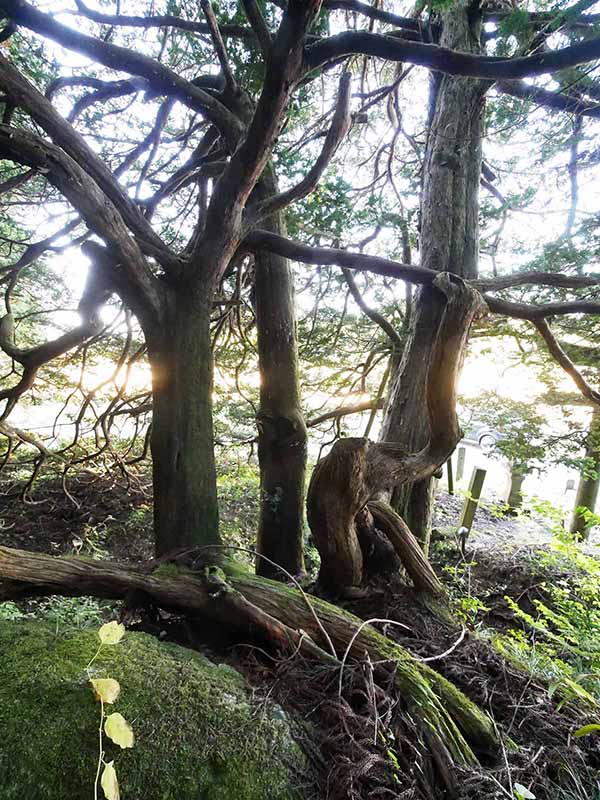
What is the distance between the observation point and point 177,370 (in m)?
2.17

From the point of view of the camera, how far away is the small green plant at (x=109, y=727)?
84cm

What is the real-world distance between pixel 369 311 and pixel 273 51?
2085 millimetres

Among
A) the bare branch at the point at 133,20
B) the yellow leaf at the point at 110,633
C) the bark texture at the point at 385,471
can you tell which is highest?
the bare branch at the point at 133,20

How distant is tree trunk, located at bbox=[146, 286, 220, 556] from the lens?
6.97ft

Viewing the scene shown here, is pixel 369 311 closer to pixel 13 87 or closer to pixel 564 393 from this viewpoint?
pixel 13 87

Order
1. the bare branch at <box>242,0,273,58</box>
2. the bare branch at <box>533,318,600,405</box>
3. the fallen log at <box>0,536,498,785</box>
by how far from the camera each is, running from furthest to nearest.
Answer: the bare branch at <box>533,318,600,405</box> < the bare branch at <box>242,0,273,58</box> < the fallen log at <box>0,536,498,785</box>

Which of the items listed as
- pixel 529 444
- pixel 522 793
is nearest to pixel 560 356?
pixel 529 444

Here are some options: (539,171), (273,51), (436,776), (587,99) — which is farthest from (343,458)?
(539,171)

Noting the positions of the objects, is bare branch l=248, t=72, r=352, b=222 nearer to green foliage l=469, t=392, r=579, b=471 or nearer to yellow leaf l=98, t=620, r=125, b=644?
yellow leaf l=98, t=620, r=125, b=644

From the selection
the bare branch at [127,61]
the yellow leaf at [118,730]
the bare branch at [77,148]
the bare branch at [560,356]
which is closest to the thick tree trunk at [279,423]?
the bare branch at [127,61]

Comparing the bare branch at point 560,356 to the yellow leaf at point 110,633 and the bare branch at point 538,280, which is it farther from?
the yellow leaf at point 110,633

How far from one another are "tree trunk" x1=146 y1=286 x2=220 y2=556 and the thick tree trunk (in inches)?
39.6

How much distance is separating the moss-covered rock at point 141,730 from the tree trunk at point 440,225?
6.68 feet

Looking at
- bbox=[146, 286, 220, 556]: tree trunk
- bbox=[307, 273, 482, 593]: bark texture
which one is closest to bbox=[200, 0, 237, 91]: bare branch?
bbox=[146, 286, 220, 556]: tree trunk
